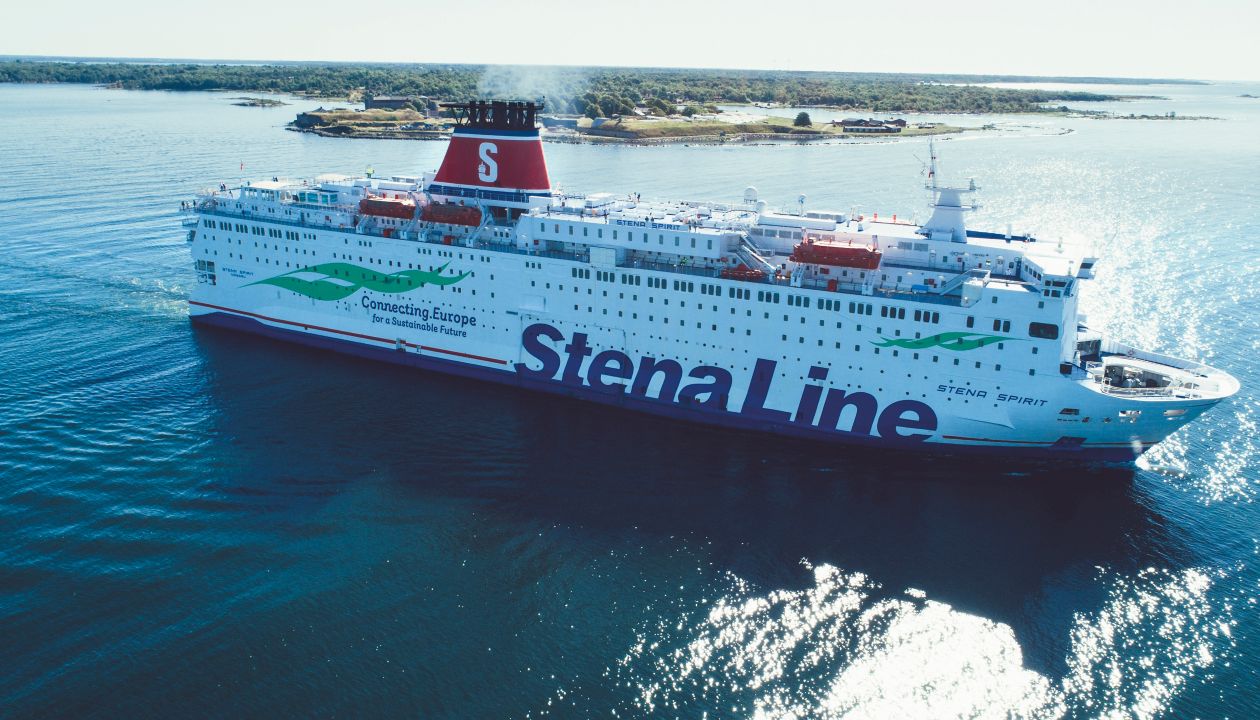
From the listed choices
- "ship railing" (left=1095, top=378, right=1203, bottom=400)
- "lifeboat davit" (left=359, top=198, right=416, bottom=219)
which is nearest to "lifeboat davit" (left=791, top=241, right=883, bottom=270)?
"ship railing" (left=1095, top=378, right=1203, bottom=400)

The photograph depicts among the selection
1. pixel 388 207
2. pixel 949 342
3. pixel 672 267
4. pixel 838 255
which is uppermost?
pixel 388 207

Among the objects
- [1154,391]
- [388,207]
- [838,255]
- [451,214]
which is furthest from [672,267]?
[1154,391]

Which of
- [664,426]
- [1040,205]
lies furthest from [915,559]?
[1040,205]

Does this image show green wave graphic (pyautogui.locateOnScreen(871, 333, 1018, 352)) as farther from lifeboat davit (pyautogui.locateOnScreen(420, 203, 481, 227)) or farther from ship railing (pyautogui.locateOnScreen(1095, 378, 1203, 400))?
lifeboat davit (pyautogui.locateOnScreen(420, 203, 481, 227))

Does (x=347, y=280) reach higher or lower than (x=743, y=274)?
lower

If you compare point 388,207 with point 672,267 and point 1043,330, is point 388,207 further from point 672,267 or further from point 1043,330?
point 1043,330

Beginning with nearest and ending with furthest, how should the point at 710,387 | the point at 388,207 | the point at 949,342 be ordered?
the point at 949,342 → the point at 710,387 → the point at 388,207

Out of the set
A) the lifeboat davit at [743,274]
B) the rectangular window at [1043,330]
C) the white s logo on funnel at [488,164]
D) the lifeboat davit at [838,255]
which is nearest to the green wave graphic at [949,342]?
the rectangular window at [1043,330]

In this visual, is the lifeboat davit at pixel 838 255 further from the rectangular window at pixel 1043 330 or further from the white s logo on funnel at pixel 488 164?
the white s logo on funnel at pixel 488 164
